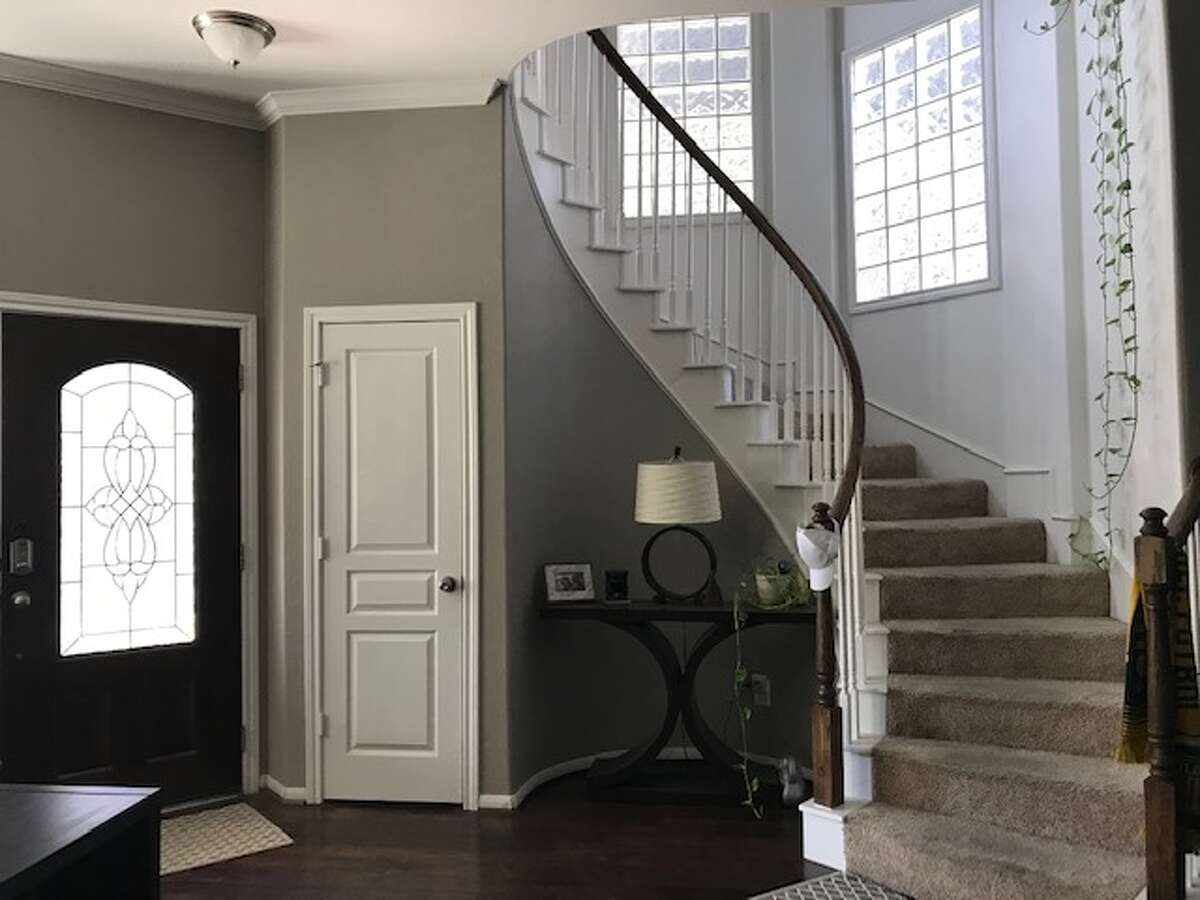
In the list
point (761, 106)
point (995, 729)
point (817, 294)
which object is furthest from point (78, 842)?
point (761, 106)

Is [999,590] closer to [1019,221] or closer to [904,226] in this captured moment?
[1019,221]

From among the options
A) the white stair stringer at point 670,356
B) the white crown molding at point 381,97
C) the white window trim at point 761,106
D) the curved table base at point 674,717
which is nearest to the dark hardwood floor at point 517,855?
the curved table base at point 674,717

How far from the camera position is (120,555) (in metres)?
3.73

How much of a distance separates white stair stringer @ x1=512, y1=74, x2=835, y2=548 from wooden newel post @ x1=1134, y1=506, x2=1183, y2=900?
178cm

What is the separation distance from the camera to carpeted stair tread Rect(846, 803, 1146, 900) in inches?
105

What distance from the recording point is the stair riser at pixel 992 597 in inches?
152

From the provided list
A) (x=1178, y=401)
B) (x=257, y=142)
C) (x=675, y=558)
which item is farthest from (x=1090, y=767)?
(x=257, y=142)

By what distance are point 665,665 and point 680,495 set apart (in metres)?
0.74

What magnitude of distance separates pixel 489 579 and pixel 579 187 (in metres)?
1.96

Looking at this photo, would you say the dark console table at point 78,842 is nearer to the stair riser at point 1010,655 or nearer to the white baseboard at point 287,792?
the white baseboard at point 287,792

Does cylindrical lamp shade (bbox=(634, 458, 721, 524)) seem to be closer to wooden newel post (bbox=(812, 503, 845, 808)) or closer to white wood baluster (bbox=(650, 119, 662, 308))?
wooden newel post (bbox=(812, 503, 845, 808))

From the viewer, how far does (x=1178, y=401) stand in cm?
307

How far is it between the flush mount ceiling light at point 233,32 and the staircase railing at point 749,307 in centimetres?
124

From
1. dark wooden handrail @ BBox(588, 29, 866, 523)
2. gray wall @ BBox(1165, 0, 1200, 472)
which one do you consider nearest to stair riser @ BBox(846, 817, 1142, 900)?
dark wooden handrail @ BBox(588, 29, 866, 523)
